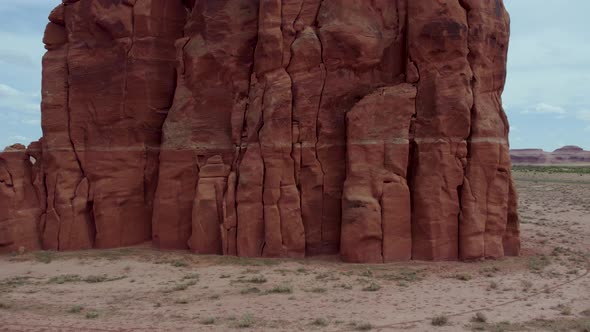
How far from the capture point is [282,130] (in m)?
16.6

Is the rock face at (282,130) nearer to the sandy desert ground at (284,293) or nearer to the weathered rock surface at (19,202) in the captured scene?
the weathered rock surface at (19,202)

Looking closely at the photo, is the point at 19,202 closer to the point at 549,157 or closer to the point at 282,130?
the point at 282,130

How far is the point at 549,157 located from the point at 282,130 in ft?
441

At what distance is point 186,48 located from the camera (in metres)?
18.4

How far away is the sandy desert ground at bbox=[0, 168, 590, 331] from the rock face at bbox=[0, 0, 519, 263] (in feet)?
3.70

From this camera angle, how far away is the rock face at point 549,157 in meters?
131

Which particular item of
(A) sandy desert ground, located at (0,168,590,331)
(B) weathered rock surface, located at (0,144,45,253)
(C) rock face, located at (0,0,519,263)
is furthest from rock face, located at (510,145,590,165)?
(B) weathered rock surface, located at (0,144,45,253)

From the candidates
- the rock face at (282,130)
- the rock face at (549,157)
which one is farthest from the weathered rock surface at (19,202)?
the rock face at (549,157)

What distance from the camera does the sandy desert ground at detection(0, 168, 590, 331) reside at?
11.0 metres

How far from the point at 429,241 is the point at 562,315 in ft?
15.7

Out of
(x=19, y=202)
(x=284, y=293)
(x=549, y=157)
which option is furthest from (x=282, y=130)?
(x=549, y=157)

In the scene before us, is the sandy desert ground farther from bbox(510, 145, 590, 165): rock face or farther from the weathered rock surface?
bbox(510, 145, 590, 165): rock face

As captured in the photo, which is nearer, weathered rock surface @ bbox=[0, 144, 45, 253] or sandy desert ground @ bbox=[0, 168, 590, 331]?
sandy desert ground @ bbox=[0, 168, 590, 331]

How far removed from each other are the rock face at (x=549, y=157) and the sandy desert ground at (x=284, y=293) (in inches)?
4885
